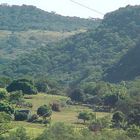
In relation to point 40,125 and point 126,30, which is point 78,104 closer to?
point 40,125

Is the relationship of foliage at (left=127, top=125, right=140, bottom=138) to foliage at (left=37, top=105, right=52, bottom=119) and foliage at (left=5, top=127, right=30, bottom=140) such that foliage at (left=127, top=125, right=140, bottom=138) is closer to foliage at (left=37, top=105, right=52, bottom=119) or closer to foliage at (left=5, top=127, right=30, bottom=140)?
foliage at (left=5, top=127, right=30, bottom=140)

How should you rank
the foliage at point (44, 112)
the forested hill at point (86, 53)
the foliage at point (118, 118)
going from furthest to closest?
the forested hill at point (86, 53) < the foliage at point (44, 112) < the foliage at point (118, 118)

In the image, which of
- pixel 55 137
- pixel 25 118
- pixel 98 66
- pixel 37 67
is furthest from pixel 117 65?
pixel 55 137

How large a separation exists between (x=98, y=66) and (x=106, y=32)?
89.7ft

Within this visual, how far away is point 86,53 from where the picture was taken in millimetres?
169000

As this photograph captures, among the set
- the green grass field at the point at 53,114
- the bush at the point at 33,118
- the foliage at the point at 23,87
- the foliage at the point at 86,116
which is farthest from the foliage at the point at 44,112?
the foliage at the point at 23,87

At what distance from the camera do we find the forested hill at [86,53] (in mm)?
154000

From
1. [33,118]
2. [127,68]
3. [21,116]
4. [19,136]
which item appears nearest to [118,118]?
[33,118]

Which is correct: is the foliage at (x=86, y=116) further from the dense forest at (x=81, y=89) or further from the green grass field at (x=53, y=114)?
the green grass field at (x=53, y=114)

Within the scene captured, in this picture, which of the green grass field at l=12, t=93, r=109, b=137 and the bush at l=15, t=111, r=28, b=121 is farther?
the bush at l=15, t=111, r=28, b=121

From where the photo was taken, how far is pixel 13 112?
72.4 metres

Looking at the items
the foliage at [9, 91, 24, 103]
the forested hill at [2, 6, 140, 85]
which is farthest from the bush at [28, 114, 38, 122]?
the forested hill at [2, 6, 140, 85]

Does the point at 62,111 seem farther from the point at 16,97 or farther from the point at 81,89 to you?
the point at 81,89

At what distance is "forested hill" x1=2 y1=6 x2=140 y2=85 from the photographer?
154 m
